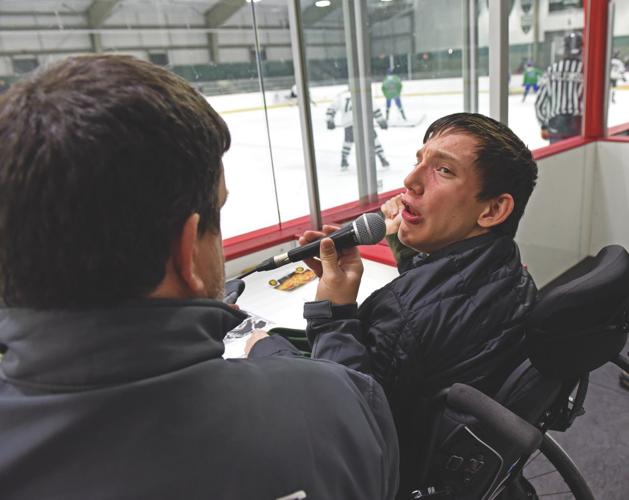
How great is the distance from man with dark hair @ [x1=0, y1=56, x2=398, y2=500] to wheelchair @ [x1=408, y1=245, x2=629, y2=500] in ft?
1.29

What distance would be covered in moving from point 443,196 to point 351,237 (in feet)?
0.63

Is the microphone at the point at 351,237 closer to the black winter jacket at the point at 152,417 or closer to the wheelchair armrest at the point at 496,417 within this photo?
the wheelchair armrest at the point at 496,417

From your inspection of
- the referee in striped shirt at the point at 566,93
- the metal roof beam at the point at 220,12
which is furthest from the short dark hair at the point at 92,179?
the referee in striped shirt at the point at 566,93

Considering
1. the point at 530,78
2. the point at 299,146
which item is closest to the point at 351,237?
the point at 299,146

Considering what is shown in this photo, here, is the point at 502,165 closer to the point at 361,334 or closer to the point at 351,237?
the point at 351,237

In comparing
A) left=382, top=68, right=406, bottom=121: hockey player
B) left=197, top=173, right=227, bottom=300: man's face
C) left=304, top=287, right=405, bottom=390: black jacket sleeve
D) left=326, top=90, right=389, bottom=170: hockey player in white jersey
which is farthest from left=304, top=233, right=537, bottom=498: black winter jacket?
left=382, top=68, right=406, bottom=121: hockey player

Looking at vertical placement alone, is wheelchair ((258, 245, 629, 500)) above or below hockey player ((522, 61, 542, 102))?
below

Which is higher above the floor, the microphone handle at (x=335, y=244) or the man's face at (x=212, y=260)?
the man's face at (x=212, y=260)

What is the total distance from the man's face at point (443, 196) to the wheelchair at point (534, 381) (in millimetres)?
215

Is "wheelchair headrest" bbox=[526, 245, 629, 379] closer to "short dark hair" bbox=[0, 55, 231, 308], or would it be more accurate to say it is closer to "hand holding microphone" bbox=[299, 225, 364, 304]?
"hand holding microphone" bbox=[299, 225, 364, 304]

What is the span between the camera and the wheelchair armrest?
689 mm

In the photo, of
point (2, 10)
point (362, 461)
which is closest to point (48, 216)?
point (362, 461)

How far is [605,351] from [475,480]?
297mm

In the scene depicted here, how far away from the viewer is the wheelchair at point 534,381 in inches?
30.9
